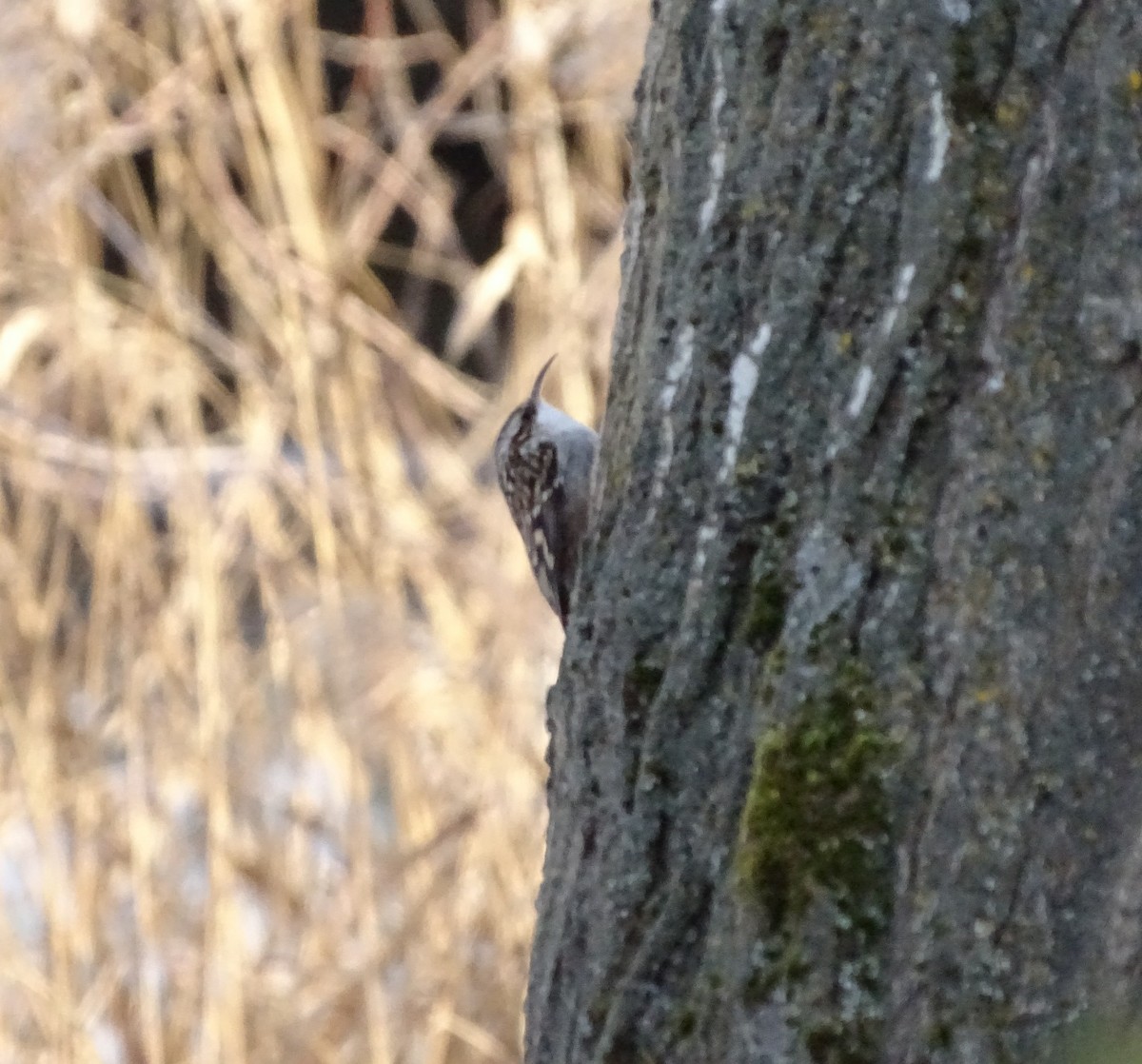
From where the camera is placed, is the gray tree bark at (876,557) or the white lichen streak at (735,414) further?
the white lichen streak at (735,414)

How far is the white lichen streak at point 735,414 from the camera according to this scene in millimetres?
807

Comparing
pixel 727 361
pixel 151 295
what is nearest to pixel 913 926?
pixel 727 361

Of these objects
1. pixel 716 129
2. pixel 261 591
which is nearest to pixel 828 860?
pixel 716 129

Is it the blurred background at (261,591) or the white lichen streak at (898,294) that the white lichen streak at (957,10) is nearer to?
the white lichen streak at (898,294)

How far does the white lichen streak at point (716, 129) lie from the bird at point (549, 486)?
0.57 metres

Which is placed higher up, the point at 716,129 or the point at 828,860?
the point at 716,129

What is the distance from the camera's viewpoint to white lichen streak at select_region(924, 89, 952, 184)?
28.9 inches

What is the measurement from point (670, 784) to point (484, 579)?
1.17 metres

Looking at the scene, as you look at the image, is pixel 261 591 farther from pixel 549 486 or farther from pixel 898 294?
pixel 898 294

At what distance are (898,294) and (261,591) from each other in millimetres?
1357

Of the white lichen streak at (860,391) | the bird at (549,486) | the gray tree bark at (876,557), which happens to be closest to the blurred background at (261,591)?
the bird at (549,486)

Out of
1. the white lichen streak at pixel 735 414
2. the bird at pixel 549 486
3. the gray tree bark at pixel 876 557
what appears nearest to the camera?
the gray tree bark at pixel 876 557

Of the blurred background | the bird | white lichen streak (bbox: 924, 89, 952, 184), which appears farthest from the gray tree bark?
the blurred background

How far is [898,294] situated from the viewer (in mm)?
750
